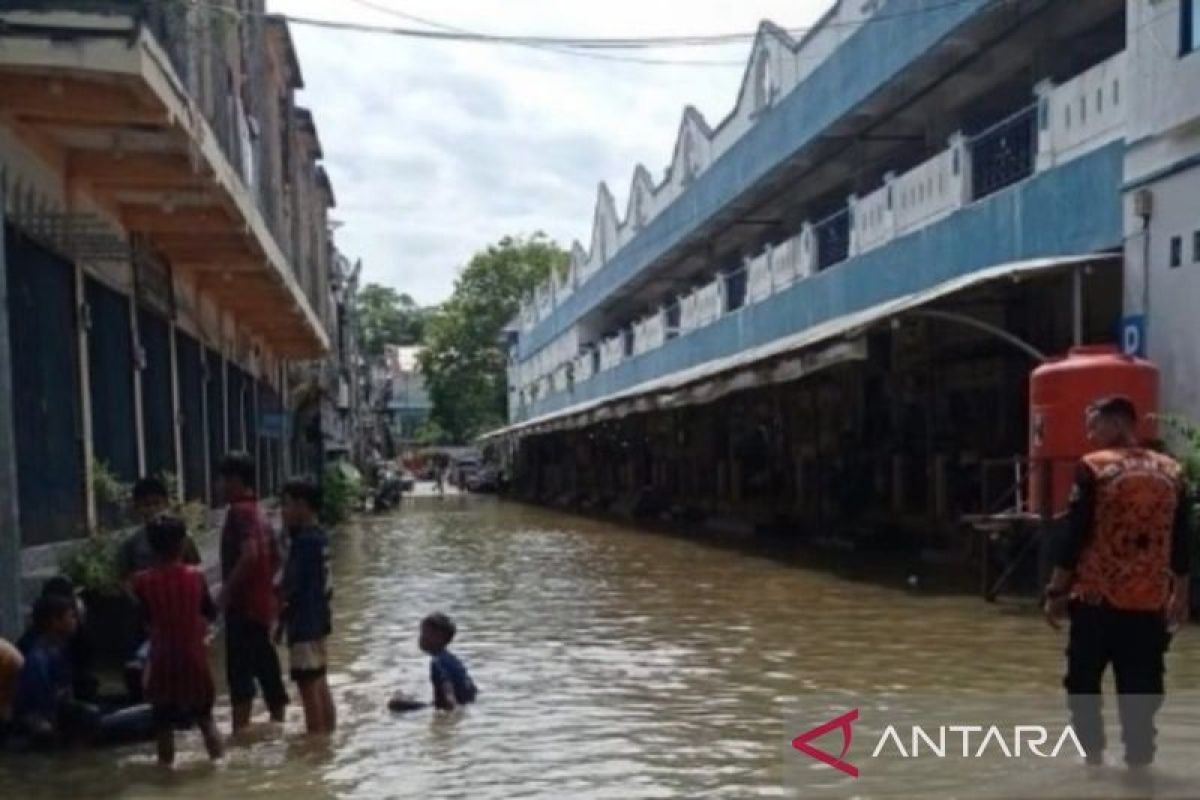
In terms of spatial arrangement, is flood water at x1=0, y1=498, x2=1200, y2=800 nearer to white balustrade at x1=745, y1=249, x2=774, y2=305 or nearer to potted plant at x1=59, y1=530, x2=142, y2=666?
potted plant at x1=59, y1=530, x2=142, y2=666

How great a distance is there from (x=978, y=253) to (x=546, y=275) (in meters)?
66.9

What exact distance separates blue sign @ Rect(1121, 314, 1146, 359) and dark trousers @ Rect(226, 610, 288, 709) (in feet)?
29.1

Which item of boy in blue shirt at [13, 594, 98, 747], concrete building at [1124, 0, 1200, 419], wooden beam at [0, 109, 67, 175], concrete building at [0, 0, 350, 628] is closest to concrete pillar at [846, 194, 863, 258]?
concrete building at [1124, 0, 1200, 419]

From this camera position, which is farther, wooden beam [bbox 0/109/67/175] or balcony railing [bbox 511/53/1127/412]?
balcony railing [bbox 511/53/1127/412]

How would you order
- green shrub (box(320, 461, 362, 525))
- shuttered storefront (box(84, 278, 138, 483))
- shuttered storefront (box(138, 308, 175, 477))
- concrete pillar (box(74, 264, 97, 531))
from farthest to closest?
1. green shrub (box(320, 461, 362, 525))
2. shuttered storefront (box(138, 308, 175, 477))
3. shuttered storefront (box(84, 278, 138, 483))
4. concrete pillar (box(74, 264, 97, 531))

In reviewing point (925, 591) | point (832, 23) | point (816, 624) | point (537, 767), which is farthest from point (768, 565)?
point (537, 767)

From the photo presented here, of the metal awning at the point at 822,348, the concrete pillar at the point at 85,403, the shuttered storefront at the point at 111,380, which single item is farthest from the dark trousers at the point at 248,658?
the metal awning at the point at 822,348

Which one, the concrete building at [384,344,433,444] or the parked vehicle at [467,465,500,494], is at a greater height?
the concrete building at [384,344,433,444]

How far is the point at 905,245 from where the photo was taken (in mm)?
18891

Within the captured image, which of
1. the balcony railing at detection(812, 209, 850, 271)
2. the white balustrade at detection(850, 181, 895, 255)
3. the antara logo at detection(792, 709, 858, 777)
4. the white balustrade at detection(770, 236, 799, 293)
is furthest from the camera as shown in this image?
the white balustrade at detection(770, 236, 799, 293)

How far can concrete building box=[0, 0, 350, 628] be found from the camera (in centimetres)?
912

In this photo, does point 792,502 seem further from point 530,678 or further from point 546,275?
point 546,275

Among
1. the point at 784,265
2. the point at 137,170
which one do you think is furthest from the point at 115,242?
the point at 784,265

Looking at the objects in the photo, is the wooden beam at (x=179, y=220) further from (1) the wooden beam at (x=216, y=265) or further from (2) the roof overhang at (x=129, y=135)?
(1) the wooden beam at (x=216, y=265)
